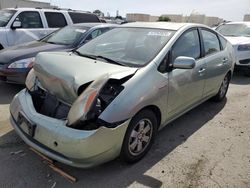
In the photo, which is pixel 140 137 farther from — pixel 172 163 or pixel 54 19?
pixel 54 19

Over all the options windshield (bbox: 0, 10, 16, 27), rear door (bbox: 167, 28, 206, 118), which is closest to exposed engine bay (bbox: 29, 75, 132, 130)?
rear door (bbox: 167, 28, 206, 118)

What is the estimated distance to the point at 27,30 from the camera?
775 cm

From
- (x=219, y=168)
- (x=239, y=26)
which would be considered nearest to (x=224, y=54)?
(x=219, y=168)

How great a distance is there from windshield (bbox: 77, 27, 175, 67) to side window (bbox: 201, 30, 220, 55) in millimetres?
→ 1026

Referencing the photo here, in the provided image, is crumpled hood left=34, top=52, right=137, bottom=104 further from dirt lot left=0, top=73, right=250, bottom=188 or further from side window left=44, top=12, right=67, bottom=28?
side window left=44, top=12, right=67, bottom=28

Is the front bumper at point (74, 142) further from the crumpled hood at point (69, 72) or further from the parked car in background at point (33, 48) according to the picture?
the parked car in background at point (33, 48)

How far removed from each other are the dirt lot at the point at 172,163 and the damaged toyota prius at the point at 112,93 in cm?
24

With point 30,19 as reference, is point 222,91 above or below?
below

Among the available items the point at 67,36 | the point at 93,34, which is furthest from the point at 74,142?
the point at 67,36

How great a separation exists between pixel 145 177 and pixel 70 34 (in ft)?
14.7

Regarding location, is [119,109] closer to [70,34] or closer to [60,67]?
[60,67]

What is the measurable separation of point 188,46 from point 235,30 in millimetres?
6253

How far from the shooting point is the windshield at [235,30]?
883cm

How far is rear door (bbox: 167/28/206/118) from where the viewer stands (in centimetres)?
338
